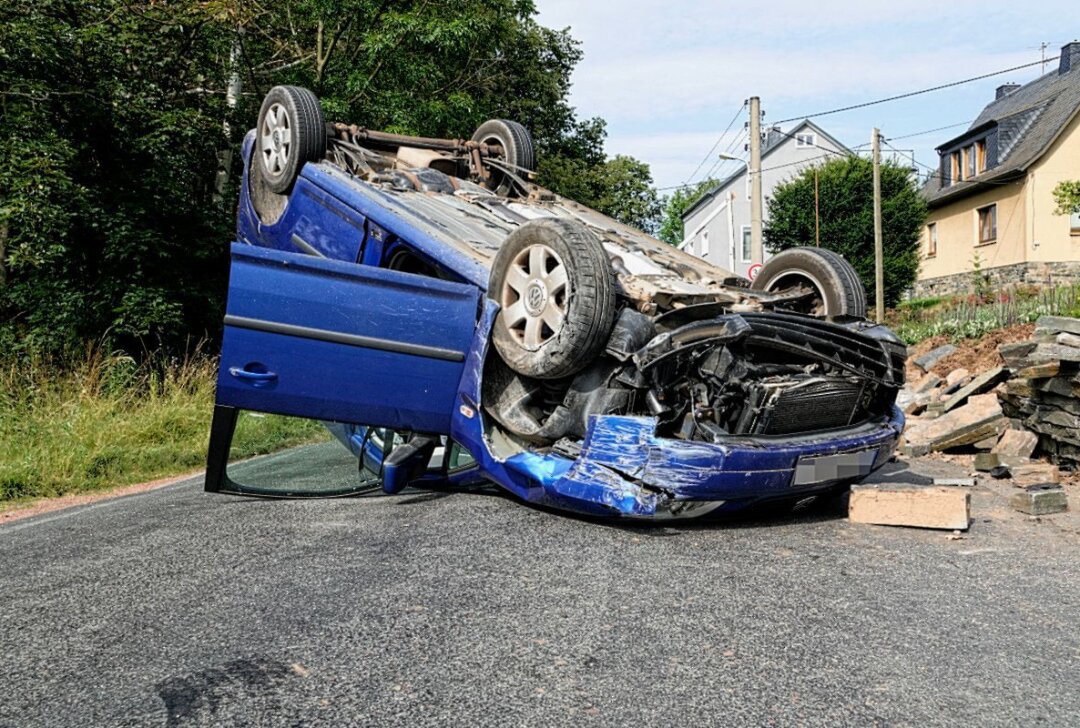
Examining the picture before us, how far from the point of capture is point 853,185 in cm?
2638

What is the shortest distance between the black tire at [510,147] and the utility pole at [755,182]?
954 cm

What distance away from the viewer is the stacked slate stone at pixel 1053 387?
6141 mm

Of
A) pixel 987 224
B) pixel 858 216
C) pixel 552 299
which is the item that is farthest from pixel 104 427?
pixel 987 224

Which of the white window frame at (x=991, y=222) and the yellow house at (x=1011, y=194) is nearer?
the yellow house at (x=1011, y=194)

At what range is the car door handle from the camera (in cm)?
421

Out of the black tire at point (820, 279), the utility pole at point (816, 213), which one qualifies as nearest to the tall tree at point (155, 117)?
the black tire at point (820, 279)

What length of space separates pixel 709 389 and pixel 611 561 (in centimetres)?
97

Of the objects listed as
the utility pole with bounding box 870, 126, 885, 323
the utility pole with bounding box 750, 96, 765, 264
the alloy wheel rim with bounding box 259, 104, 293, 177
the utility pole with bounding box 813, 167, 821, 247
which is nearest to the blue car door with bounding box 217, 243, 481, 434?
the alloy wheel rim with bounding box 259, 104, 293, 177

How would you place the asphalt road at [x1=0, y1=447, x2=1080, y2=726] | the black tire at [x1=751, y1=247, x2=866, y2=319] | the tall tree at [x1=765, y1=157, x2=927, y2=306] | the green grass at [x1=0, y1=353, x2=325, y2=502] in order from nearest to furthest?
the asphalt road at [x1=0, y1=447, x2=1080, y2=726], the black tire at [x1=751, y1=247, x2=866, y2=319], the green grass at [x1=0, y1=353, x2=325, y2=502], the tall tree at [x1=765, y1=157, x2=927, y2=306]

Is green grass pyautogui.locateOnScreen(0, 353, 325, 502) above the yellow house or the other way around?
the other way around

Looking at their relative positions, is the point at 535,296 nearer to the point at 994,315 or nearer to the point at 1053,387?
the point at 1053,387

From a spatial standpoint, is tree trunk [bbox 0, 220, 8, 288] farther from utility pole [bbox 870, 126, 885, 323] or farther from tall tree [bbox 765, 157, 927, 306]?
tall tree [bbox 765, 157, 927, 306]

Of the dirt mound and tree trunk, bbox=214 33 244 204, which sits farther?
tree trunk, bbox=214 33 244 204

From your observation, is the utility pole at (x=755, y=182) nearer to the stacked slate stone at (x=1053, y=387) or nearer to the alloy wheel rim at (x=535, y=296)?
the stacked slate stone at (x=1053, y=387)
